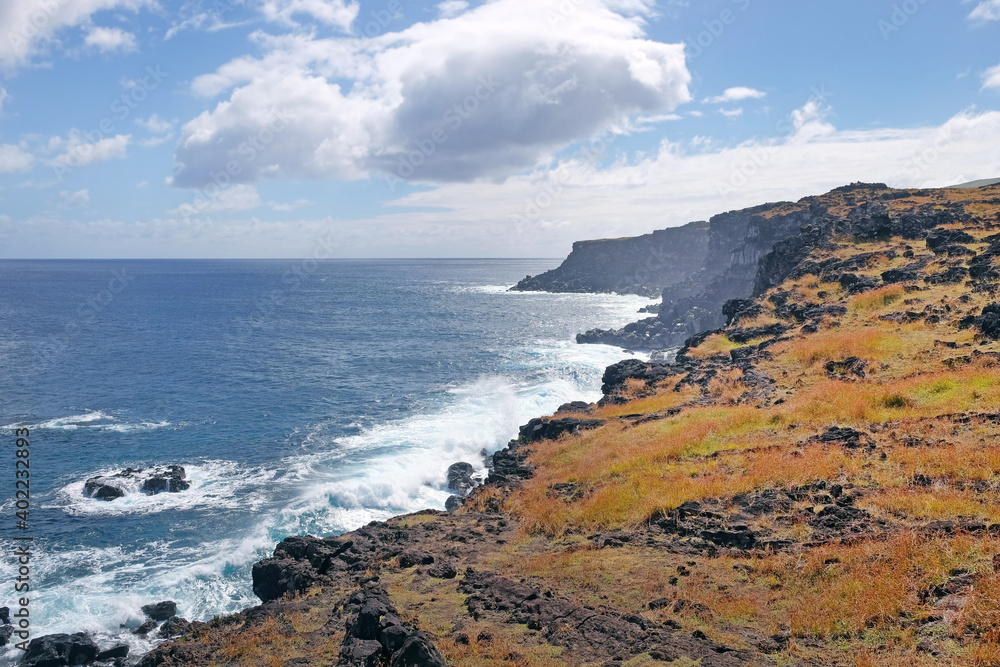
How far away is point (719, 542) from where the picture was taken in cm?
1227

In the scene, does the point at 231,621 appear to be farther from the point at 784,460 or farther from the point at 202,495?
the point at 202,495

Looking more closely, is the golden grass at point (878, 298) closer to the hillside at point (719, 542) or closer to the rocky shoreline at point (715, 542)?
the rocky shoreline at point (715, 542)

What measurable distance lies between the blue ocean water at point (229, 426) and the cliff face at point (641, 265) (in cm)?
8032

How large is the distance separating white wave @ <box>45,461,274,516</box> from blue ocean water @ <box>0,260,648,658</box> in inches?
5.4

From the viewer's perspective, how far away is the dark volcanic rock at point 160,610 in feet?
74.2

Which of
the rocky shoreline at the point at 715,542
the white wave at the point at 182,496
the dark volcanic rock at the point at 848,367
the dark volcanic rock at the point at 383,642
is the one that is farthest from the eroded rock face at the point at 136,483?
the dark volcanic rock at the point at 848,367

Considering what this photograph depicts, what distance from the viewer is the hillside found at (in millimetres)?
8867

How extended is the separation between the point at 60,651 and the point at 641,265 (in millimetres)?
180696

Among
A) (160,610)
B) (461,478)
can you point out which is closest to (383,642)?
(160,610)

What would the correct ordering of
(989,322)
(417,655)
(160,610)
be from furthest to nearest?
(160,610) < (989,322) < (417,655)

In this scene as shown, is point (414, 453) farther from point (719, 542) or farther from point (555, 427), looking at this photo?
point (719, 542)

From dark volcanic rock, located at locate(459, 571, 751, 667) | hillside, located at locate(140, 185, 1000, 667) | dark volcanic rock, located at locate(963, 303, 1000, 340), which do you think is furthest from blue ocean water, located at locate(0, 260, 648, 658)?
dark volcanic rock, located at locate(963, 303, 1000, 340)

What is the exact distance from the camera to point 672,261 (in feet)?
586

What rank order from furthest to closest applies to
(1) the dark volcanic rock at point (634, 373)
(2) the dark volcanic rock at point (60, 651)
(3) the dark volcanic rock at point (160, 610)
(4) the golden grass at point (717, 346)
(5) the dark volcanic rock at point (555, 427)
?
(4) the golden grass at point (717, 346)
(1) the dark volcanic rock at point (634, 373)
(5) the dark volcanic rock at point (555, 427)
(3) the dark volcanic rock at point (160, 610)
(2) the dark volcanic rock at point (60, 651)
